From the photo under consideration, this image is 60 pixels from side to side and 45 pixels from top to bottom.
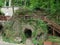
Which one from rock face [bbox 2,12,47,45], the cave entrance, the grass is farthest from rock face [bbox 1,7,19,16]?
the grass

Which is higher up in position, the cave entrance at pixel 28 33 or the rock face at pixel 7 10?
the rock face at pixel 7 10

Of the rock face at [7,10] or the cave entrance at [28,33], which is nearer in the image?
the cave entrance at [28,33]

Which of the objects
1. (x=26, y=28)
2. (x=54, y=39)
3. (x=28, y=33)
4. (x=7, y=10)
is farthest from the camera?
(x=7, y=10)

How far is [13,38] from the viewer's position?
18062 millimetres

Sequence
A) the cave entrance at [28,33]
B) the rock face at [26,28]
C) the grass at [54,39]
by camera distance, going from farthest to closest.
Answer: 1. the cave entrance at [28,33]
2. the rock face at [26,28]
3. the grass at [54,39]

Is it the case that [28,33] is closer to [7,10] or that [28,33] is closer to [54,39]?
[54,39]

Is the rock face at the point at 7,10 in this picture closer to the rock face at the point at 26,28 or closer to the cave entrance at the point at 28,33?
the rock face at the point at 26,28

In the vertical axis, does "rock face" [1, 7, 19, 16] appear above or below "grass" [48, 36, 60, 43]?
above

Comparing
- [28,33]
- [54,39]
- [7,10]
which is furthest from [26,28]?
[7,10]

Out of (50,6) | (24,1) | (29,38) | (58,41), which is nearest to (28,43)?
(29,38)

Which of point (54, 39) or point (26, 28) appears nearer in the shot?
point (54, 39)

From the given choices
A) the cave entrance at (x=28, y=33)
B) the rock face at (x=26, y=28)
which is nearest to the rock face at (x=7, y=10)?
the rock face at (x=26, y=28)

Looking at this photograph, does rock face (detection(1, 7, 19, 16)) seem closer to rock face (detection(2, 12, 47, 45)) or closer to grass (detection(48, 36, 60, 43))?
rock face (detection(2, 12, 47, 45))

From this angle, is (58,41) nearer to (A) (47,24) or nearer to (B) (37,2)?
(A) (47,24)
